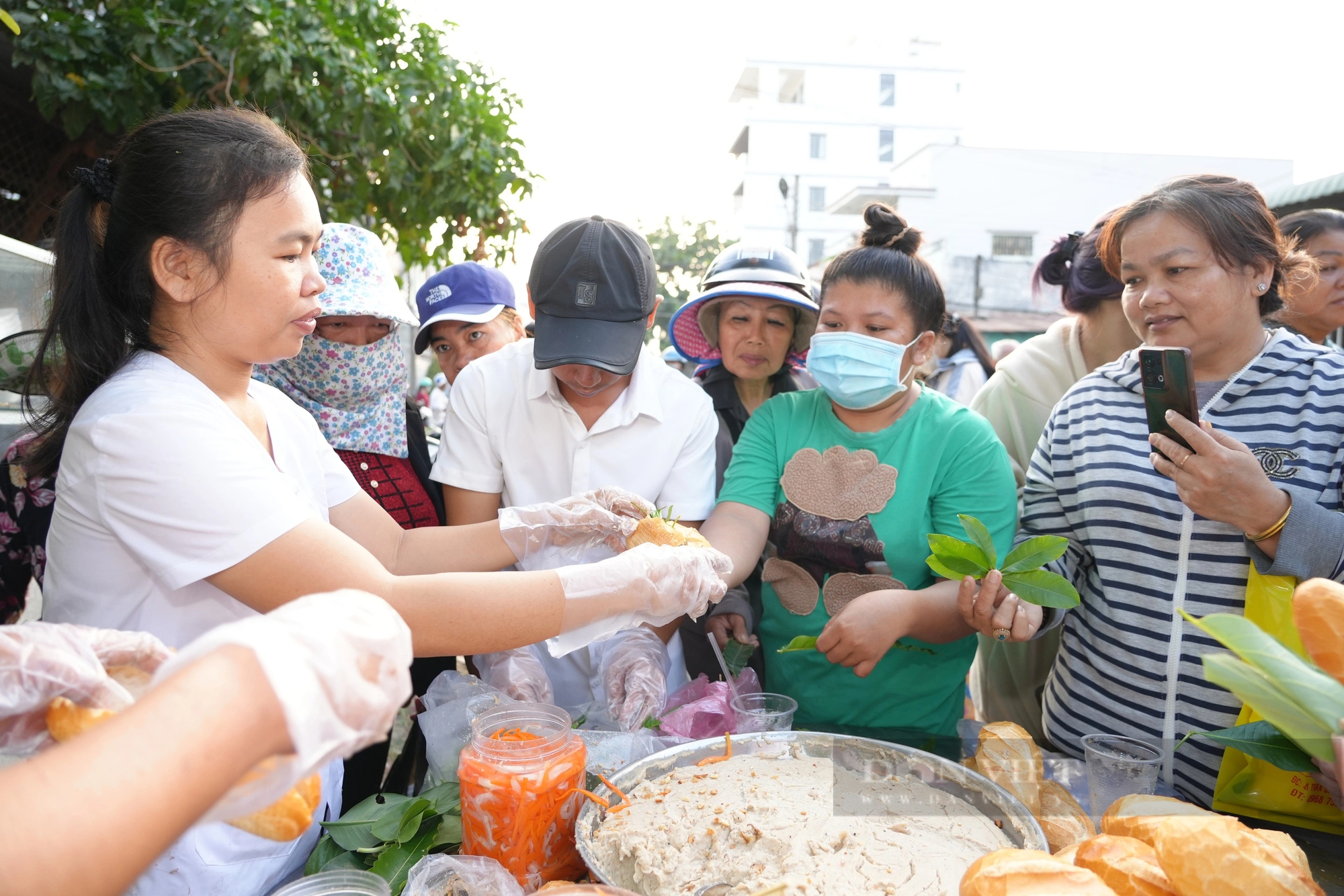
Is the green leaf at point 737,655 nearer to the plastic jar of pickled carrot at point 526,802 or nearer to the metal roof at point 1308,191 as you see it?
the plastic jar of pickled carrot at point 526,802

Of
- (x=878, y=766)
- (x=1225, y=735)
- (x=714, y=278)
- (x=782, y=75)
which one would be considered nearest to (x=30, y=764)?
(x=878, y=766)

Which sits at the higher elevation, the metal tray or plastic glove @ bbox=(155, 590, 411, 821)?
plastic glove @ bbox=(155, 590, 411, 821)

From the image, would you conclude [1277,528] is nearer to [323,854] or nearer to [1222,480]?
[1222,480]

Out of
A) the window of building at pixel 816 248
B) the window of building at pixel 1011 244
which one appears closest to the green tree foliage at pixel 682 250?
the window of building at pixel 1011 244

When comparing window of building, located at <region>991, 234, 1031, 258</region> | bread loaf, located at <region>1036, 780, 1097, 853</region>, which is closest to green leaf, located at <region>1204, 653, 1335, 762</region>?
bread loaf, located at <region>1036, 780, 1097, 853</region>

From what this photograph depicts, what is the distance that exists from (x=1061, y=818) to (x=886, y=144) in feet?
178

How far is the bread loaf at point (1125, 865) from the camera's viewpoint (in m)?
1.10

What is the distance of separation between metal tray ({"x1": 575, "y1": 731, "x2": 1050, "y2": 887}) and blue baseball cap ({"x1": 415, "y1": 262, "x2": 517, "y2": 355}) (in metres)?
2.34

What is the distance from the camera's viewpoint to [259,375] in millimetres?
2859

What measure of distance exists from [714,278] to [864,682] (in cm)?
158

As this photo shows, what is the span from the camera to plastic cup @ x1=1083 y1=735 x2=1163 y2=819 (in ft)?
4.77

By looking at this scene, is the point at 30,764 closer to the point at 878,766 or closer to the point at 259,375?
the point at 878,766

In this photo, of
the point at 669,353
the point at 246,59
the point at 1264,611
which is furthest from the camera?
the point at 669,353

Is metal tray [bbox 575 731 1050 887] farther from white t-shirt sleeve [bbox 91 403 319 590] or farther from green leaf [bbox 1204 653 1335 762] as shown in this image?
white t-shirt sleeve [bbox 91 403 319 590]
